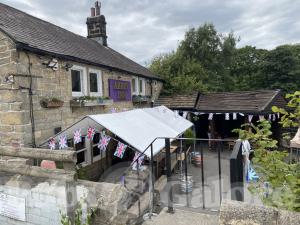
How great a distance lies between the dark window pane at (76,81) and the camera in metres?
8.36

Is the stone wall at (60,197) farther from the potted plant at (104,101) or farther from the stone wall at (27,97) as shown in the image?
the potted plant at (104,101)

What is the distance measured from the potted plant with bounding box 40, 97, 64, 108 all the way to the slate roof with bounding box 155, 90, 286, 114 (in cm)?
997

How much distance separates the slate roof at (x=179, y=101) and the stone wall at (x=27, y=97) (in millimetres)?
9360

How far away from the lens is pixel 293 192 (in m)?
2.21

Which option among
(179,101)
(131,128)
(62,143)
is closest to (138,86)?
(179,101)

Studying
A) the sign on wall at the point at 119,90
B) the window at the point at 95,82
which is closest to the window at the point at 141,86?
the sign on wall at the point at 119,90

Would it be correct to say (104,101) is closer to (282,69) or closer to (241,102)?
(241,102)

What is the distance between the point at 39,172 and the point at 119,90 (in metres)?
7.82

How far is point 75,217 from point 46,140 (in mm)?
3827

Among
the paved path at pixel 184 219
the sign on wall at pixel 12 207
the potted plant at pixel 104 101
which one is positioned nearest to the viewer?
the paved path at pixel 184 219

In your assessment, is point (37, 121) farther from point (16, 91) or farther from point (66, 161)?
point (66, 161)

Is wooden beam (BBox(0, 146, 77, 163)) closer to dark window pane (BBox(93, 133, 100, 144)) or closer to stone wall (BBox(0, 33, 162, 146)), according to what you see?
stone wall (BBox(0, 33, 162, 146))

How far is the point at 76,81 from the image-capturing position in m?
8.56

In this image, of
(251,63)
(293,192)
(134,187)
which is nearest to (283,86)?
(251,63)
